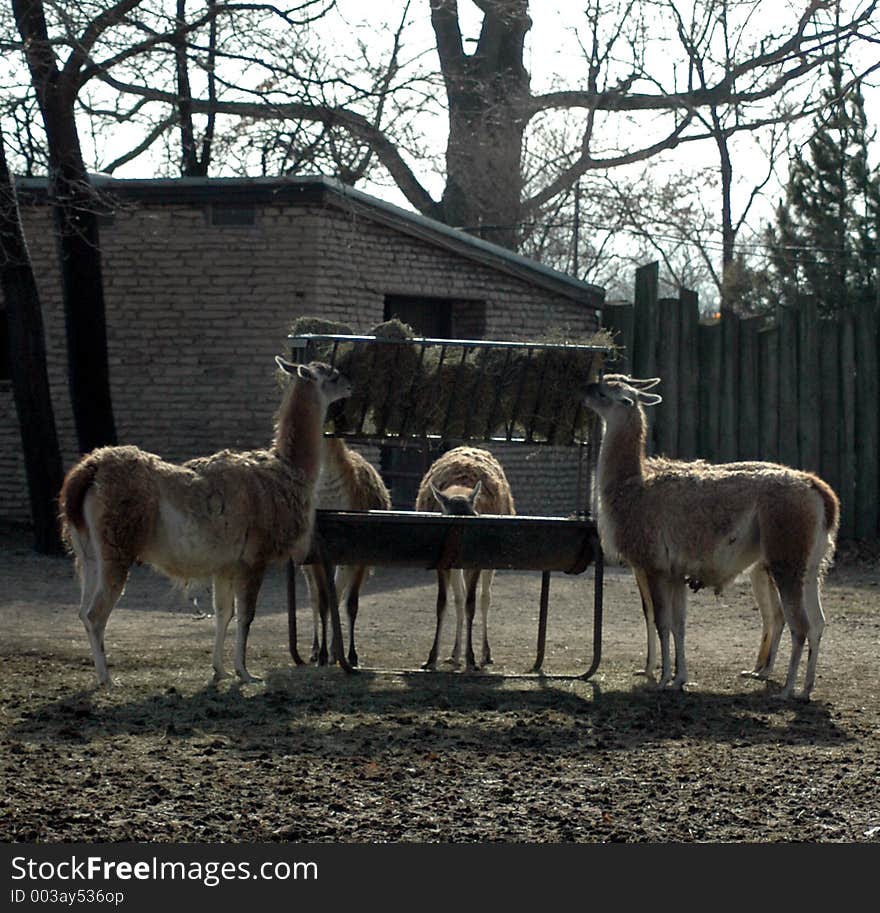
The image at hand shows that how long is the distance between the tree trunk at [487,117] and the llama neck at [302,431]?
19.0 m

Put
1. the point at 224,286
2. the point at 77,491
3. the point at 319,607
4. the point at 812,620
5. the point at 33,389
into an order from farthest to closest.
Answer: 1. the point at 224,286
2. the point at 33,389
3. the point at 319,607
4. the point at 812,620
5. the point at 77,491

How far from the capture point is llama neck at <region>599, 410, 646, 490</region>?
9688 millimetres

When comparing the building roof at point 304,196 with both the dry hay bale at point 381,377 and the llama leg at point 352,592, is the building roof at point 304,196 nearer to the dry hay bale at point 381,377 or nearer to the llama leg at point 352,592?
the dry hay bale at point 381,377

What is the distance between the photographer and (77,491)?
28.5ft

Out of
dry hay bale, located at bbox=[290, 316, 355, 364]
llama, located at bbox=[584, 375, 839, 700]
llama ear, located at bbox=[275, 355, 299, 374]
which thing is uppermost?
dry hay bale, located at bbox=[290, 316, 355, 364]

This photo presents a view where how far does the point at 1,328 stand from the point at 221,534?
11.2 metres

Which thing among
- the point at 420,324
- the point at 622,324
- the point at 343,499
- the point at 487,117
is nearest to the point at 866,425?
the point at 622,324

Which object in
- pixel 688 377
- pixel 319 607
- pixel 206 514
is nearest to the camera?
pixel 206 514

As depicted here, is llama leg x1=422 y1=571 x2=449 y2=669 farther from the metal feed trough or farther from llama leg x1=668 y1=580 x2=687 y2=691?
llama leg x1=668 y1=580 x2=687 y2=691

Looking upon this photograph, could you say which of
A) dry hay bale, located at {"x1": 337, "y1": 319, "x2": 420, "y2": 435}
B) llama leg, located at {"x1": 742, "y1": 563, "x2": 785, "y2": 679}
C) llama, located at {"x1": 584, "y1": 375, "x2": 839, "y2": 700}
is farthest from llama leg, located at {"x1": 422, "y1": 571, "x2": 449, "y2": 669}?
llama leg, located at {"x1": 742, "y1": 563, "x2": 785, "y2": 679}

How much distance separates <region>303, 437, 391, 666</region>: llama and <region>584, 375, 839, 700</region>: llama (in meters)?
2.03

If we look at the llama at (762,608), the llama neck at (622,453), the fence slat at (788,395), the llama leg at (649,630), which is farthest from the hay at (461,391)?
the fence slat at (788,395)

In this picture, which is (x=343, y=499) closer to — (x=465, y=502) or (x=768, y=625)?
(x=465, y=502)

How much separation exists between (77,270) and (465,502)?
8.49 m
